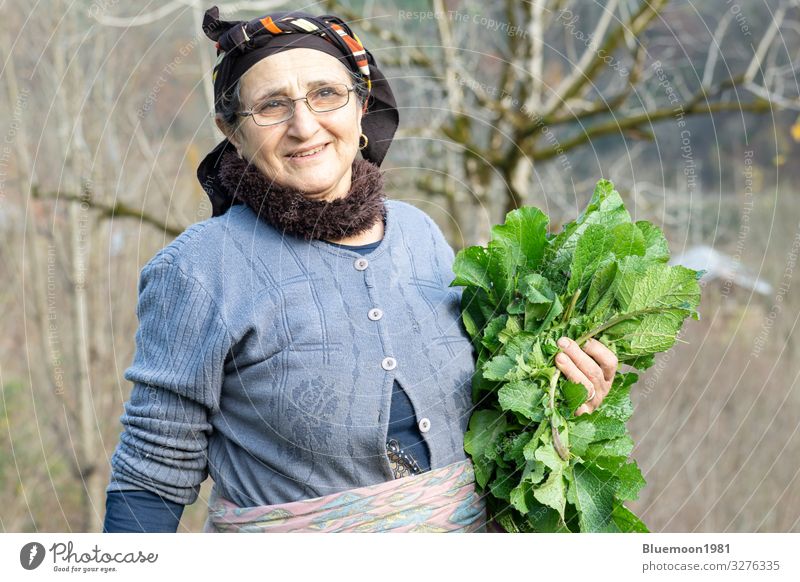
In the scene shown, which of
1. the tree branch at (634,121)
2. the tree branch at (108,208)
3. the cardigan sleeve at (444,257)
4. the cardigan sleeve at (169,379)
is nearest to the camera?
the cardigan sleeve at (169,379)

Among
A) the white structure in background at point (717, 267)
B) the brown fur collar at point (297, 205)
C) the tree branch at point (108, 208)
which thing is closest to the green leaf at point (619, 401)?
the brown fur collar at point (297, 205)

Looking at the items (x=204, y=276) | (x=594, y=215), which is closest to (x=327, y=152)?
(x=204, y=276)

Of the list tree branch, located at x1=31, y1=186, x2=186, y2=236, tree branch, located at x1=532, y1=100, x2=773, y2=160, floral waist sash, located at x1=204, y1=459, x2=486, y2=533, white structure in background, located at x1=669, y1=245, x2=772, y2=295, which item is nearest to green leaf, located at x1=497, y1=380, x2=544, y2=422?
floral waist sash, located at x1=204, y1=459, x2=486, y2=533

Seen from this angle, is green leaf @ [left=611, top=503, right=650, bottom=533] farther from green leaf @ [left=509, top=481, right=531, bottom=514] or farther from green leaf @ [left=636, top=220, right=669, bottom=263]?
green leaf @ [left=636, top=220, right=669, bottom=263]

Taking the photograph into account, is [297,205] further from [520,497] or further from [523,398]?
[520,497]

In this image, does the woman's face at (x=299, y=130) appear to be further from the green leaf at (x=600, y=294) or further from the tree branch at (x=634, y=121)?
the tree branch at (x=634, y=121)

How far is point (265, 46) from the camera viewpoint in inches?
81.0

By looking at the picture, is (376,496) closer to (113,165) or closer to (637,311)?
(637,311)

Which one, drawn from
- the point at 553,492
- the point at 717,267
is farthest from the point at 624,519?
the point at 717,267

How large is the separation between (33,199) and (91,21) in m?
1.11

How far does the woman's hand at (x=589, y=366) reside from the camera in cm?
212

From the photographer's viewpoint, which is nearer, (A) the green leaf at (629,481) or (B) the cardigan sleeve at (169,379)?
(B) the cardigan sleeve at (169,379)

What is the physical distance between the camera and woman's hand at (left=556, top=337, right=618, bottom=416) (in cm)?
212

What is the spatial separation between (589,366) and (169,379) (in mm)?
981
